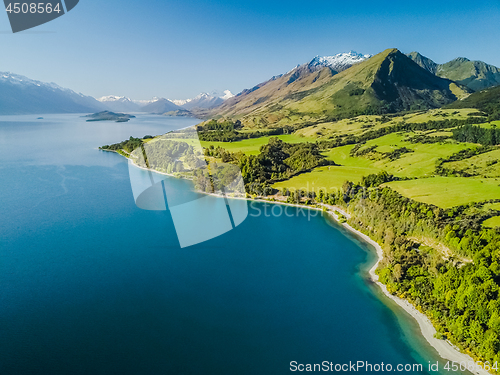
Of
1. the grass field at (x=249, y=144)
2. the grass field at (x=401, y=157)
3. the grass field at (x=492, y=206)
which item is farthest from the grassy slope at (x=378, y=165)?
the grass field at (x=249, y=144)

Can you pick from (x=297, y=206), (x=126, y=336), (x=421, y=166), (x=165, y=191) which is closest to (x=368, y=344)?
(x=126, y=336)

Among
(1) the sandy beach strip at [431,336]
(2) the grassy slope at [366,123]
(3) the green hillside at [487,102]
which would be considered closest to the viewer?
(1) the sandy beach strip at [431,336]

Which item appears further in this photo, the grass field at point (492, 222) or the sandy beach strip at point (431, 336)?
A: the grass field at point (492, 222)

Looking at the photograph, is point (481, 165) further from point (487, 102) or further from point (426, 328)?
point (487, 102)
